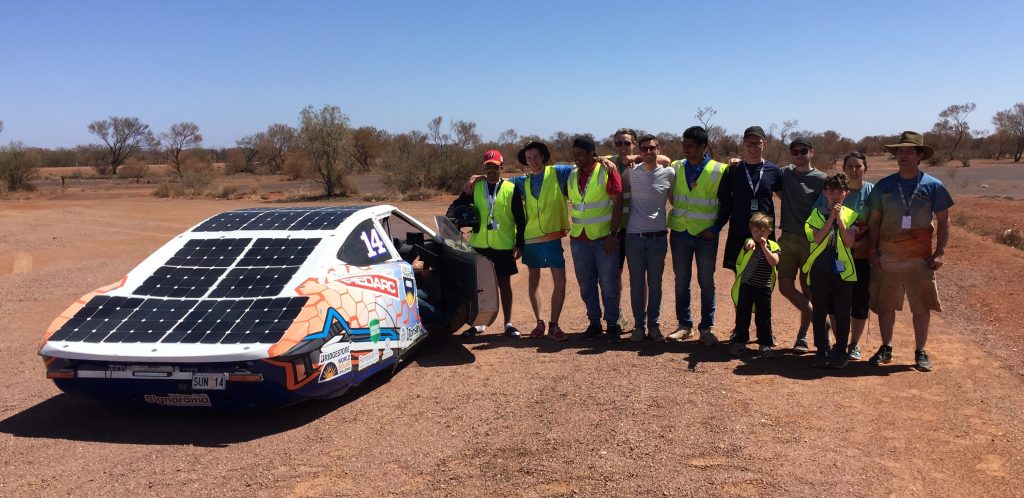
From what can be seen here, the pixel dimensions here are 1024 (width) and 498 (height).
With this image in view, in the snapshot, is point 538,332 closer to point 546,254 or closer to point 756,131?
point 546,254

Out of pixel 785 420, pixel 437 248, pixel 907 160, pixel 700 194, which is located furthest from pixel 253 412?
pixel 907 160

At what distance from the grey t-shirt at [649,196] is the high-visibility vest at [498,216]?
1201 millimetres

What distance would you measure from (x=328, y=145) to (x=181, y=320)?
100 feet

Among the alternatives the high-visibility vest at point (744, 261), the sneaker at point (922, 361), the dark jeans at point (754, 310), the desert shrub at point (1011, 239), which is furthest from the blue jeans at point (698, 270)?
the desert shrub at point (1011, 239)

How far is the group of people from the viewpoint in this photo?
598 cm

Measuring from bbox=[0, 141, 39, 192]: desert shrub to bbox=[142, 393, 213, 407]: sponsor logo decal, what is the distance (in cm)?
4095

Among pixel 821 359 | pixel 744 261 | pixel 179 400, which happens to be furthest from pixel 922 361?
pixel 179 400

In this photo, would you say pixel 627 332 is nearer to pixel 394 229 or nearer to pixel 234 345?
pixel 394 229

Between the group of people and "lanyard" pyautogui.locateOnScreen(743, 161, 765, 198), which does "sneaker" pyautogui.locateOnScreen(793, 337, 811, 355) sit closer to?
the group of people

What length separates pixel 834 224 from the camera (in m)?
5.96

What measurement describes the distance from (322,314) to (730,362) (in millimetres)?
3430

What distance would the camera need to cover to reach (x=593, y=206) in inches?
267

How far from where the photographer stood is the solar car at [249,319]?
4508 mm

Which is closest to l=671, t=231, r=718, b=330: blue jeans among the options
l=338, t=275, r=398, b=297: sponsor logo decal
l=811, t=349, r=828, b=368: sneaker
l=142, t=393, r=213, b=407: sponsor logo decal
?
l=811, t=349, r=828, b=368: sneaker
